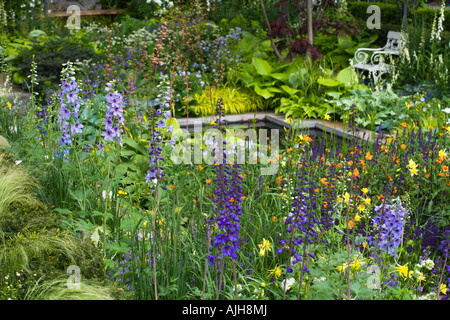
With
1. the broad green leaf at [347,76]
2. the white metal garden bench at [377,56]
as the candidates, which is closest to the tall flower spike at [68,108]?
the broad green leaf at [347,76]

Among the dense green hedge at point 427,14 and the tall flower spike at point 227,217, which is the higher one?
the dense green hedge at point 427,14

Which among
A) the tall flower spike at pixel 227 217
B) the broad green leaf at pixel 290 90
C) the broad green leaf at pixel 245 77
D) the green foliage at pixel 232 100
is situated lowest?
the tall flower spike at pixel 227 217

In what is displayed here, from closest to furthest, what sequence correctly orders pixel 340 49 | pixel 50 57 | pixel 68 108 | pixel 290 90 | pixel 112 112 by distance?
pixel 112 112 < pixel 68 108 < pixel 290 90 < pixel 50 57 < pixel 340 49

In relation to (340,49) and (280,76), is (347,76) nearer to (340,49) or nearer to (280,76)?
(280,76)

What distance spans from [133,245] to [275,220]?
2.90 ft

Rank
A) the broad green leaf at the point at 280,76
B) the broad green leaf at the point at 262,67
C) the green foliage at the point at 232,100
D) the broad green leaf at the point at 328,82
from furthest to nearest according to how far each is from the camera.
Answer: the broad green leaf at the point at 262,67 < the broad green leaf at the point at 280,76 < the green foliage at the point at 232,100 < the broad green leaf at the point at 328,82

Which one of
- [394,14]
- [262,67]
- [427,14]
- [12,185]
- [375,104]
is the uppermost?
[394,14]

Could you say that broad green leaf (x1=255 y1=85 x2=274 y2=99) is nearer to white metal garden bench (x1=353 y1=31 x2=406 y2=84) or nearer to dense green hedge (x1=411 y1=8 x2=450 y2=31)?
white metal garden bench (x1=353 y1=31 x2=406 y2=84)

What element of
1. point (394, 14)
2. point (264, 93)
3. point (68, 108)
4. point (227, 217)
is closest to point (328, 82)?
point (264, 93)

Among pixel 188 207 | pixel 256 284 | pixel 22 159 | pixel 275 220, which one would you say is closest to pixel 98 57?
pixel 22 159

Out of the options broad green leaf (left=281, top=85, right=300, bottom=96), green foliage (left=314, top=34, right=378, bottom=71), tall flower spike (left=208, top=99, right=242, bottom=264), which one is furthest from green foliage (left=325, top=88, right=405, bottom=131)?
tall flower spike (left=208, top=99, right=242, bottom=264)

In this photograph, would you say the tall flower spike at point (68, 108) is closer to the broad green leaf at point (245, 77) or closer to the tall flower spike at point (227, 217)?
the tall flower spike at point (227, 217)

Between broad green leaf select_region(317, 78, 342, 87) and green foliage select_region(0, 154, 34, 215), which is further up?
broad green leaf select_region(317, 78, 342, 87)

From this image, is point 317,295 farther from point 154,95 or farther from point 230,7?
point 230,7
